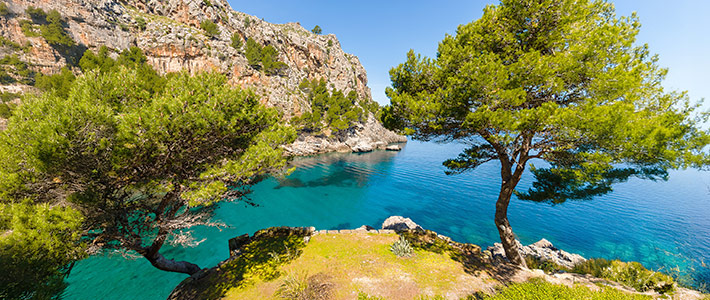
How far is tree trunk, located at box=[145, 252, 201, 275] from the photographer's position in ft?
30.1

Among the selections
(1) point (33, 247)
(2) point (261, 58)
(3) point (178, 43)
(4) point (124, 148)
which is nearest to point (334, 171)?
(4) point (124, 148)

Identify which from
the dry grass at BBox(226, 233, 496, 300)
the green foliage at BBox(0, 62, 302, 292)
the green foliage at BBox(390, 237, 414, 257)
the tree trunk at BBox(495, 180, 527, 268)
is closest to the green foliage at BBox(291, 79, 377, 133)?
the green foliage at BBox(0, 62, 302, 292)

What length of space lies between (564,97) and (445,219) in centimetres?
1641

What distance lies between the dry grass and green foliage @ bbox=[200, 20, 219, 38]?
71168 millimetres

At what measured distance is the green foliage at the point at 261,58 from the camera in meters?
59.1

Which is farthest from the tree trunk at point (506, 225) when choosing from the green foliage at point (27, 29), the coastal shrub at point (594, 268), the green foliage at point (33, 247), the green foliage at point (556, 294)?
the green foliage at point (27, 29)

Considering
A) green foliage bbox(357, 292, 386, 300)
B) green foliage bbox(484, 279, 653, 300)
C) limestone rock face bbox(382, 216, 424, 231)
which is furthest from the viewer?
limestone rock face bbox(382, 216, 424, 231)

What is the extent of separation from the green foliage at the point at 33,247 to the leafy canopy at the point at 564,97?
1074 centimetres

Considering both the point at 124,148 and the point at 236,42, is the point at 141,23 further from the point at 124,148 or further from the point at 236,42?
the point at 124,148

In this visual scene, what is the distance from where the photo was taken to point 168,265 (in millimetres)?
9648

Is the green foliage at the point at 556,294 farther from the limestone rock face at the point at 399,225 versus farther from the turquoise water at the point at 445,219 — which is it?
the turquoise water at the point at 445,219

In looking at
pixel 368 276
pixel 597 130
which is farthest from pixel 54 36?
pixel 597 130

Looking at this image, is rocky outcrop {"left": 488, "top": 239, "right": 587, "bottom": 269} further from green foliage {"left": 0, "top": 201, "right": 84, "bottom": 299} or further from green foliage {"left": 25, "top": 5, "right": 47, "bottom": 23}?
green foliage {"left": 25, "top": 5, "right": 47, "bottom": 23}

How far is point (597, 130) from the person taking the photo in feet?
19.3
